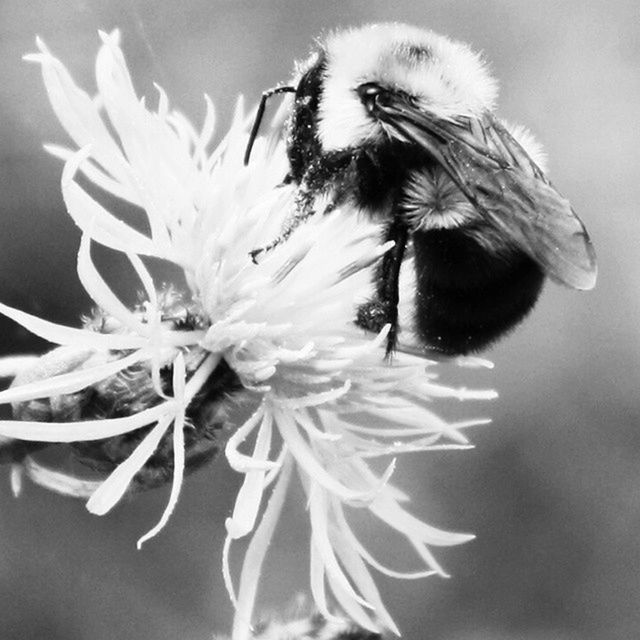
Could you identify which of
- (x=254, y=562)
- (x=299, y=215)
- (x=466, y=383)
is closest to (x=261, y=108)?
(x=299, y=215)

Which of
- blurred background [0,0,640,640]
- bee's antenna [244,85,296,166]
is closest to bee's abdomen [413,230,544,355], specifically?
bee's antenna [244,85,296,166]

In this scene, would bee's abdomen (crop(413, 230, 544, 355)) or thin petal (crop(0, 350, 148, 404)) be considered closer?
thin petal (crop(0, 350, 148, 404))

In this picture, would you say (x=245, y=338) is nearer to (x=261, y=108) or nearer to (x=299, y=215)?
(x=299, y=215)

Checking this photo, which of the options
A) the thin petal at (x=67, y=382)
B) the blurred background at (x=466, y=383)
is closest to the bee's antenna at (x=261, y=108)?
the thin petal at (x=67, y=382)

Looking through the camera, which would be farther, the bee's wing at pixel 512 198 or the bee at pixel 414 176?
the bee at pixel 414 176

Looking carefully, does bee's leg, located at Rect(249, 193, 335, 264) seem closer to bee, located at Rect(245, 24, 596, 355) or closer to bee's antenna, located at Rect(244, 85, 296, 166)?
bee, located at Rect(245, 24, 596, 355)

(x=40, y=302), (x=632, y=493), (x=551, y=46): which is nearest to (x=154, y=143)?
(x=40, y=302)

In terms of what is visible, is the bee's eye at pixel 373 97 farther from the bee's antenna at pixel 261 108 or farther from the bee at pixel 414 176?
the bee's antenna at pixel 261 108
